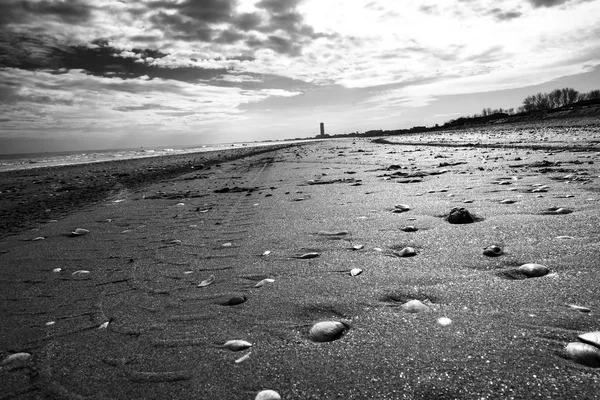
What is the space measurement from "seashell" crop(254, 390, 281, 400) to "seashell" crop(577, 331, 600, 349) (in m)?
1.30

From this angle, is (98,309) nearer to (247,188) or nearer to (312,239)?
(312,239)

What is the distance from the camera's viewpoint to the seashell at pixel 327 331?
163 centimetres

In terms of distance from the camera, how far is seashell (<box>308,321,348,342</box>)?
163cm

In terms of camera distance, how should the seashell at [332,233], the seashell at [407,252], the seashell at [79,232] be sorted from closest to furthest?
the seashell at [407,252], the seashell at [332,233], the seashell at [79,232]

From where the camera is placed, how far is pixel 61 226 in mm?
4750

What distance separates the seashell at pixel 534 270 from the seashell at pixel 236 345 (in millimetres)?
1773

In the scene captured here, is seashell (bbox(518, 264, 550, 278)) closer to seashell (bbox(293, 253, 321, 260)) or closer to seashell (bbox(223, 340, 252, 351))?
seashell (bbox(293, 253, 321, 260))

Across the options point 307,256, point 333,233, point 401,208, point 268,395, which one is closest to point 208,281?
point 307,256

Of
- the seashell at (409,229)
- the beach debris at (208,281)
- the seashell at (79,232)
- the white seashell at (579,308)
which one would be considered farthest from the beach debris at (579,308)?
the seashell at (79,232)

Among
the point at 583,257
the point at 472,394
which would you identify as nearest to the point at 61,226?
the point at 472,394

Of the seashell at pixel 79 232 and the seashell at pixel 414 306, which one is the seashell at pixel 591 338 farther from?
the seashell at pixel 79 232

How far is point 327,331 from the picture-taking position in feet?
5.42

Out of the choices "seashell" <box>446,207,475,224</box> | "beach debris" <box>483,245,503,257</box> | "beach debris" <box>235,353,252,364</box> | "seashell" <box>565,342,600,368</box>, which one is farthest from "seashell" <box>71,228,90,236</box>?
"seashell" <box>565,342,600,368</box>

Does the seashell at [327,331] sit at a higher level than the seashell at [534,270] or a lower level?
lower
